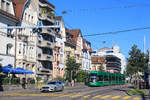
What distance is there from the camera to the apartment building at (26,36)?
4393 centimetres

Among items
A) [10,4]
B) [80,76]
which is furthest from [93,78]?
[10,4]

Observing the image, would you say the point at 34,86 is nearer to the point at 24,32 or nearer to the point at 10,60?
the point at 10,60

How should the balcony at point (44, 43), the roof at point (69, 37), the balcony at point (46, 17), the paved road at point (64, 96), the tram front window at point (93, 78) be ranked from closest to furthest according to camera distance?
the paved road at point (64, 96), the tram front window at point (93, 78), the balcony at point (44, 43), the balcony at point (46, 17), the roof at point (69, 37)

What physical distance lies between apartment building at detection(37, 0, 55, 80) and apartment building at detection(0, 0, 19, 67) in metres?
8.67

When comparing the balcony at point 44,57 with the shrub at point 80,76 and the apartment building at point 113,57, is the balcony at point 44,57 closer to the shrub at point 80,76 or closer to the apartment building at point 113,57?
the shrub at point 80,76

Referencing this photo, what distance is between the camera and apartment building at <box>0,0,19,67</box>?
3919 centimetres

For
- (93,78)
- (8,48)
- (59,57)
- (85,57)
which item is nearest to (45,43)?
(59,57)

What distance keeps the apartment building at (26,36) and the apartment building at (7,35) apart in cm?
141

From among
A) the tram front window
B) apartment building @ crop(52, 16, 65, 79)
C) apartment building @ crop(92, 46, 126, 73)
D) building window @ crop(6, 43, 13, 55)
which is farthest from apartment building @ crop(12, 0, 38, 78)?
apartment building @ crop(92, 46, 126, 73)

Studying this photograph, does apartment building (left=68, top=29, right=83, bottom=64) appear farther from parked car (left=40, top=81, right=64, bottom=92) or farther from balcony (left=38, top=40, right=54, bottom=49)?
parked car (left=40, top=81, right=64, bottom=92)

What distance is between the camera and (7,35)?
4116 cm

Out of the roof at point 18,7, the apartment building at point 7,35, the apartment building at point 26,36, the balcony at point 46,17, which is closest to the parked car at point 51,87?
the apartment building at point 7,35

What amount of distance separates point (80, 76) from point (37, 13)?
18.6 meters

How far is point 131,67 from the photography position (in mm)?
37500
